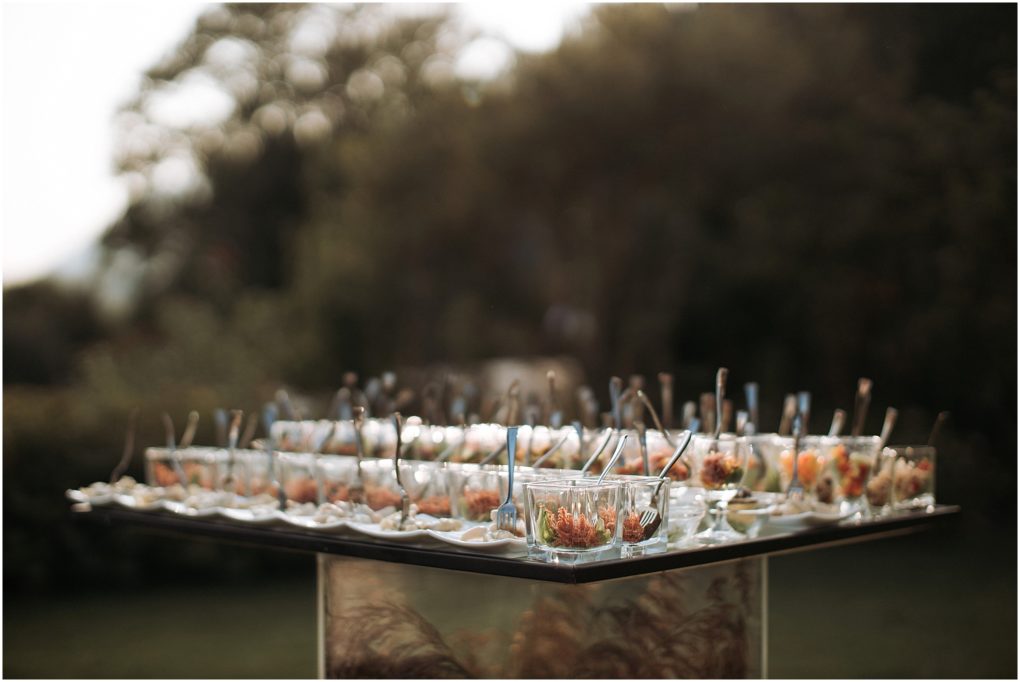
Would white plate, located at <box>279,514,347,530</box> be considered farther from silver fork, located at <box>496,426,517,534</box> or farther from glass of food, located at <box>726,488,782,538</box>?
glass of food, located at <box>726,488,782,538</box>

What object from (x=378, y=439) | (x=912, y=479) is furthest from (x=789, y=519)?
(x=378, y=439)

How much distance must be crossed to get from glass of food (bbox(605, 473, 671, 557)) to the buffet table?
274 mm

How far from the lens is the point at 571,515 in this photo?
2.11m

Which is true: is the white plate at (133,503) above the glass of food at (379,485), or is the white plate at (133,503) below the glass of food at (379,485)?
below

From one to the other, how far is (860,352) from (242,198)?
743cm

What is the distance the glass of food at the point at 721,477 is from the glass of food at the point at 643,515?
318 millimetres

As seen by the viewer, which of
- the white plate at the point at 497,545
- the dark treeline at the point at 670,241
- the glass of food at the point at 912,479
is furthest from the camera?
the dark treeline at the point at 670,241

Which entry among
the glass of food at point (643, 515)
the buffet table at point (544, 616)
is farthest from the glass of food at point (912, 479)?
the glass of food at point (643, 515)

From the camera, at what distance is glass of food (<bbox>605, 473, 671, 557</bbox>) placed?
2.20 m

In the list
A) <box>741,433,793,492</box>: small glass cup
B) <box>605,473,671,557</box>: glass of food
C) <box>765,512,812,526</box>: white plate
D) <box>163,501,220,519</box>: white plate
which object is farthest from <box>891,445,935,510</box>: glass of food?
<box>163,501,220,519</box>: white plate

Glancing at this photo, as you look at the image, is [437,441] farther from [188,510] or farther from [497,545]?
[497,545]

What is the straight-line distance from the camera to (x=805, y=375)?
8.34 m

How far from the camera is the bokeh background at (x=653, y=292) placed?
5.97 m

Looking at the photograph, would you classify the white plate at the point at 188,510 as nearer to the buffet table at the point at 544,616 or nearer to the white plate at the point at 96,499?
the buffet table at the point at 544,616
